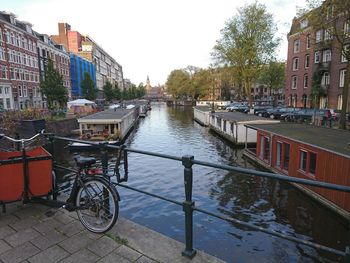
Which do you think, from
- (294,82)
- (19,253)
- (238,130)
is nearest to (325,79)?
(294,82)

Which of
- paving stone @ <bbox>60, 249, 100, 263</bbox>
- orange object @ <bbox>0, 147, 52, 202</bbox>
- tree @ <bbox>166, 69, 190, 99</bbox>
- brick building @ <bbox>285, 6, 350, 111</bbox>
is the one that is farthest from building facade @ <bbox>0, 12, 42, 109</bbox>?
tree @ <bbox>166, 69, 190, 99</bbox>

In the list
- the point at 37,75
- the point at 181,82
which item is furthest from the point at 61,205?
the point at 181,82

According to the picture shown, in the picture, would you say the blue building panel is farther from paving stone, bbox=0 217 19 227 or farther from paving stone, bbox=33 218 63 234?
paving stone, bbox=33 218 63 234

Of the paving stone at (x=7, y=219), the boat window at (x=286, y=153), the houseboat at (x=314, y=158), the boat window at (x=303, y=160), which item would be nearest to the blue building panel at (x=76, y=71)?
the houseboat at (x=314, y=158)

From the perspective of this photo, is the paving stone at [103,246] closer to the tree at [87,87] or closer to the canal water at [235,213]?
the canal water at [235,213]

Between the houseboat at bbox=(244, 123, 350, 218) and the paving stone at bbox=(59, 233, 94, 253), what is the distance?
9894mm

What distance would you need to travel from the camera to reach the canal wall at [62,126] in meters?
30.1

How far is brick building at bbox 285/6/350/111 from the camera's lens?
39.0m

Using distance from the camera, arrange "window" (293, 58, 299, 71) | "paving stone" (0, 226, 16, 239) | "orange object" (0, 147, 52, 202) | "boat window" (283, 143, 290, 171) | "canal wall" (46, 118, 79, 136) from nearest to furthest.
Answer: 1. "paving stone" (0, 226, 16, 239)
2. "orange object" (0, 147, 52, 202)
3. "boat window" (283, 143, 290, 171)
4. "canal wall" (46, 118, 79, 136)
5. "window" (293, 58, 299, 71)

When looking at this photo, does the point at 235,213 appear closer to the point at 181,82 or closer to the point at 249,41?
the point at 249,41

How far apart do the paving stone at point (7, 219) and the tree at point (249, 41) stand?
45097mm

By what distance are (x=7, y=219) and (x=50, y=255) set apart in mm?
1479

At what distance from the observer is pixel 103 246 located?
3574mm

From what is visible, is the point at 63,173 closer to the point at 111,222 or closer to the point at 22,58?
the point at 111,222
